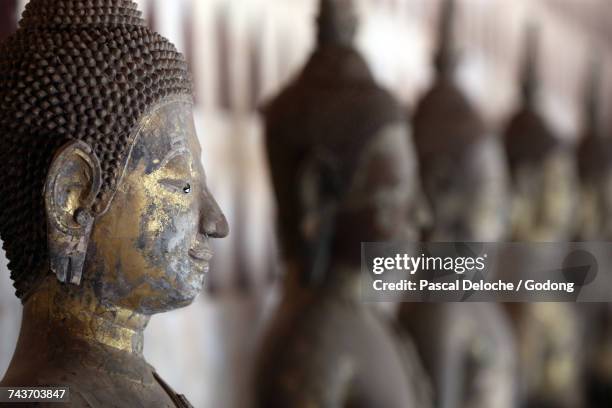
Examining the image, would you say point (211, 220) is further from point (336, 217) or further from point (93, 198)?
point (336, 217)

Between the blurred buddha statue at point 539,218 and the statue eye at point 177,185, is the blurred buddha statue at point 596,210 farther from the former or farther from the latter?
the statue eye at point 177,185

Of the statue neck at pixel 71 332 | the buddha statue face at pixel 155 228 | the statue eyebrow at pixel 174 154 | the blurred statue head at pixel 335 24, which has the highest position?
the blurred statue head at pixel 335 24

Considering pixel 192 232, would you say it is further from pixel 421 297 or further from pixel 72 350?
pixel 421 297

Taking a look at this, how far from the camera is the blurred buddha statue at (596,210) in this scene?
5422 millimetres

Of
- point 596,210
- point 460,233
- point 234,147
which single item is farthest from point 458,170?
point 596,210

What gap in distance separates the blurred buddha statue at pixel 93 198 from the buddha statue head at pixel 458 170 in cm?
205

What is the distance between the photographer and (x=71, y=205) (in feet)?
5.59

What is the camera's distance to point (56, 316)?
68.2 inches

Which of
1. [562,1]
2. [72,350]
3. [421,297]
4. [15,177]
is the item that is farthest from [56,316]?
[562,1]

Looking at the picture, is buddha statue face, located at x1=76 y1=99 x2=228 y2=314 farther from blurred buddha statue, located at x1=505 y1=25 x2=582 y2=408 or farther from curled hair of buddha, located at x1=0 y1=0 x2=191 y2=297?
blurred buddha statue, located at x1=505 y1=25 x2=582 y2=408

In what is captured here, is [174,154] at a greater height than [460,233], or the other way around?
[174,154]

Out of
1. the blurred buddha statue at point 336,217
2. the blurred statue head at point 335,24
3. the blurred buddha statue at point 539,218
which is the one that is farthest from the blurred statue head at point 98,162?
the blurred buddha statue at point 539,218

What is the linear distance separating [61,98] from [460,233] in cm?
228

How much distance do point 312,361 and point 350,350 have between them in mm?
104
